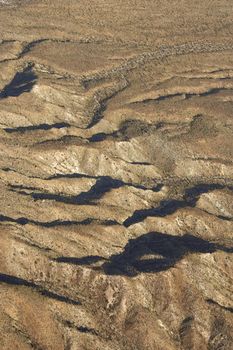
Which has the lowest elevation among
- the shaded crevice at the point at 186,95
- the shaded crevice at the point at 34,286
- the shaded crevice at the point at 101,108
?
the shaded crevice at the point at 34,286

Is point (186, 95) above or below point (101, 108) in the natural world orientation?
above

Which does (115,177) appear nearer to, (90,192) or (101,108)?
(90,192)

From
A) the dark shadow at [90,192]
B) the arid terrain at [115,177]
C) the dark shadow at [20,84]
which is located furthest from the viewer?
the dark shadow at [20,84]

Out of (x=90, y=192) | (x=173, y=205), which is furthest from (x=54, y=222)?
(x=173, y=205)

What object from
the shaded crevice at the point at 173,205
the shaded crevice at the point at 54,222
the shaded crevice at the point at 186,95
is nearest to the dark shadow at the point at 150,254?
the shaded crevice at the point at 173,205

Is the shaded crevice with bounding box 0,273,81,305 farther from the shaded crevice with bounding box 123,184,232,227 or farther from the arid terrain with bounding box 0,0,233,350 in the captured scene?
the shaded crevice with bounding box 123,184,232,227

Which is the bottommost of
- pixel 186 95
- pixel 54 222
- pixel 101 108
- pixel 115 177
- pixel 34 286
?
pixel 34 286

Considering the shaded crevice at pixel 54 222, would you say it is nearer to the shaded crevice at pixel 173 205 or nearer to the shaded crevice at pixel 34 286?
the shaded crevice at pixel 173 205
